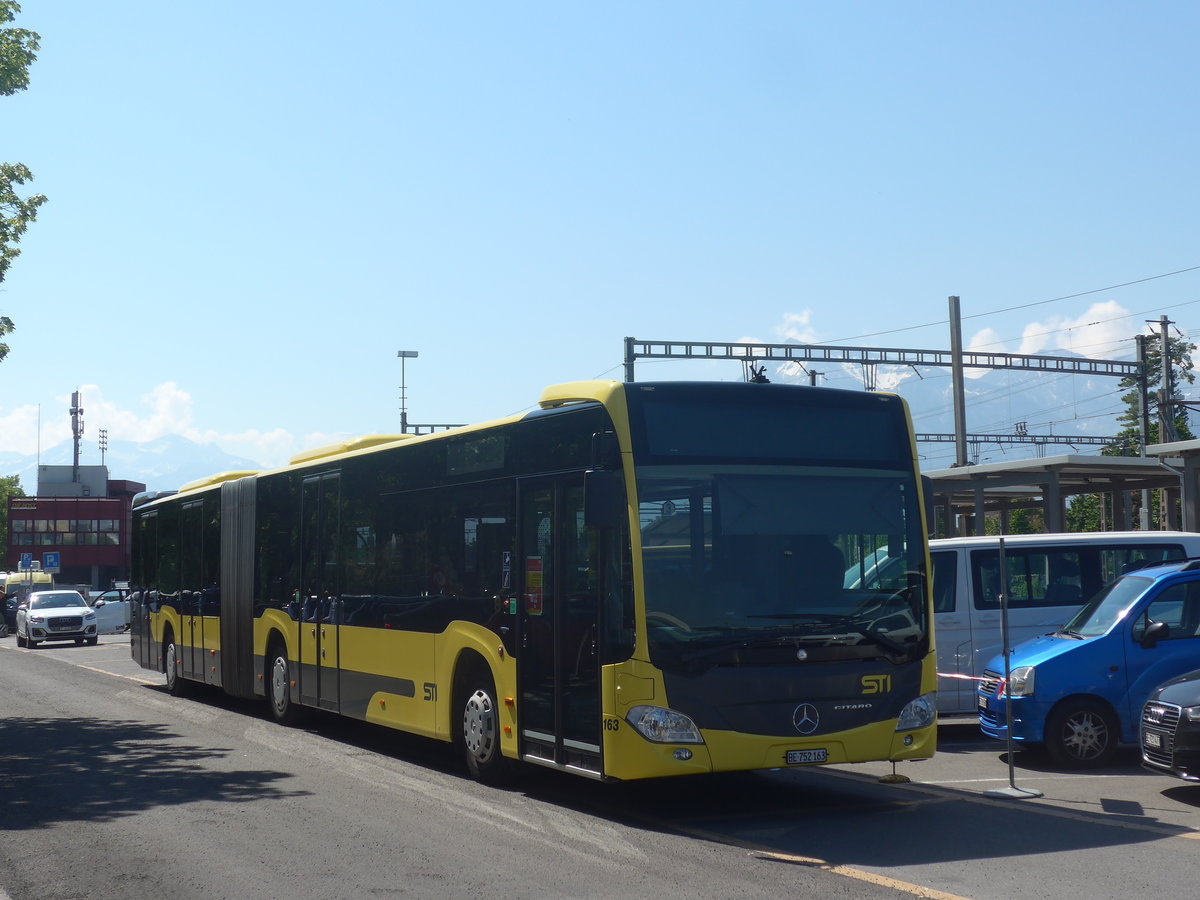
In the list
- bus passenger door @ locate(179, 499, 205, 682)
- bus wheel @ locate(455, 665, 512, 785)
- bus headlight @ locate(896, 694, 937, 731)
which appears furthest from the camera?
bus passenger door @ locate(179, 499, 205, 682)

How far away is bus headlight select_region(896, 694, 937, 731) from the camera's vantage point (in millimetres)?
9961

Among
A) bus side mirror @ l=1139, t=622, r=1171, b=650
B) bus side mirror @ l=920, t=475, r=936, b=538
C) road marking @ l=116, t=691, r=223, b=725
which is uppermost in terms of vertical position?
bus side mirror @ l=920, t=475, r=936, b=538

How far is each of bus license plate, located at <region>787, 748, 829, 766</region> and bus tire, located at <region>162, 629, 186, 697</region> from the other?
48.9 ft

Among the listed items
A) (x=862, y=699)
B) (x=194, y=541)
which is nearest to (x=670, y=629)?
(x=862, y=699)

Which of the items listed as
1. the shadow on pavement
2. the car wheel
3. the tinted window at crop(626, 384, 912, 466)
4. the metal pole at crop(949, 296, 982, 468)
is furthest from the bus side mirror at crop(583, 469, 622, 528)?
the metal pole at crop(949, 296, 982, 468)

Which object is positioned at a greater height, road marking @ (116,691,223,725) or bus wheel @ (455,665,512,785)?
bus wheel @ (455,665,512,785)

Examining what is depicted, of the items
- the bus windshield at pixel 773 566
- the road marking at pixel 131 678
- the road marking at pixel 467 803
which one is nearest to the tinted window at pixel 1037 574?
the bus windshield at pixel 773 566

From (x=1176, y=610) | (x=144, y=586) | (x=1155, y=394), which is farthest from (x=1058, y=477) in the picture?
(x=1155, y=394)

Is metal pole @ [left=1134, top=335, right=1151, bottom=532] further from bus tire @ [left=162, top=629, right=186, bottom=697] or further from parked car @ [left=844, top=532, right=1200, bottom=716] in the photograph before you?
bus tire @ [left=162, top=629, right=186, bottom=697]

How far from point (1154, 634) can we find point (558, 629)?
5.44 metres

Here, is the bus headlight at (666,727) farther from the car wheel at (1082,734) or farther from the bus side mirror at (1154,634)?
the bus side mirror at (1154,634)

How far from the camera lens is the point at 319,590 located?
15719 mm

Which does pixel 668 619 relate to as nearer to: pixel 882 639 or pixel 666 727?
pixel 666 727

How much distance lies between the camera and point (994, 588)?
48.6ft
